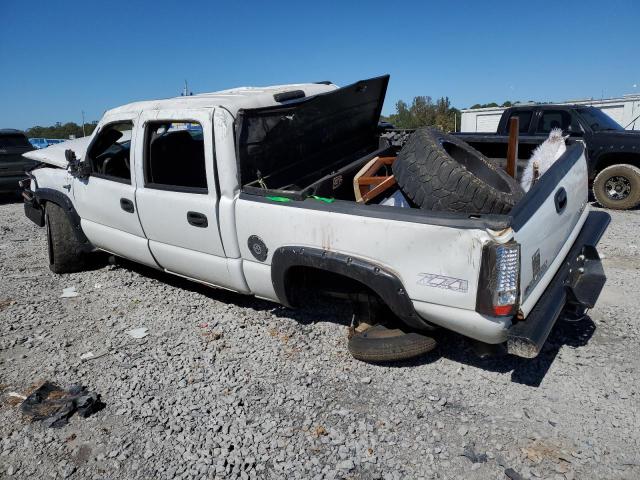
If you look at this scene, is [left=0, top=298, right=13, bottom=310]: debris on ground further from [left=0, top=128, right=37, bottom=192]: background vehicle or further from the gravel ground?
[left=0, top=128, right=37, bottom=192]: background vehicle

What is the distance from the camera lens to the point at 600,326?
360 centimetres

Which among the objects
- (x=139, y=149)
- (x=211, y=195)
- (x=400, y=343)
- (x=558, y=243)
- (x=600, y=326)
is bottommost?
(x=600, y=326)

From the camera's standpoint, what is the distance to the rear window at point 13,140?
1034 cm

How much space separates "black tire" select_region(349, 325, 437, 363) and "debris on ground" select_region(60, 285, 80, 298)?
3098mm

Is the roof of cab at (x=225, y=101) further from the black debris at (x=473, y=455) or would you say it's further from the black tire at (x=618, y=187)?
the black tire at (x=618, y=187)

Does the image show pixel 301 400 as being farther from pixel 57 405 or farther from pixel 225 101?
pixel 225 101

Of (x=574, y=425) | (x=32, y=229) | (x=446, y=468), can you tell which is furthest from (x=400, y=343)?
(x=32, y=229)

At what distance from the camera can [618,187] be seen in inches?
312

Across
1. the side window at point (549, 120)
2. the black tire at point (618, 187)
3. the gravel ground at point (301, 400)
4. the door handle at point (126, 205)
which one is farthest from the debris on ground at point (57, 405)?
the black tire at point (618, 187)

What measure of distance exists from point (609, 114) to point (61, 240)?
53.7 feet

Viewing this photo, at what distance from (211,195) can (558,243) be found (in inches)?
94.4

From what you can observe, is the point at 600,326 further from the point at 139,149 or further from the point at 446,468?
the point at 139,149

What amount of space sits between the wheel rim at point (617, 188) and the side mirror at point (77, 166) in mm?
7862

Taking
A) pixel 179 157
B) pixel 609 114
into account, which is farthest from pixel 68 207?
pixel 609 114
